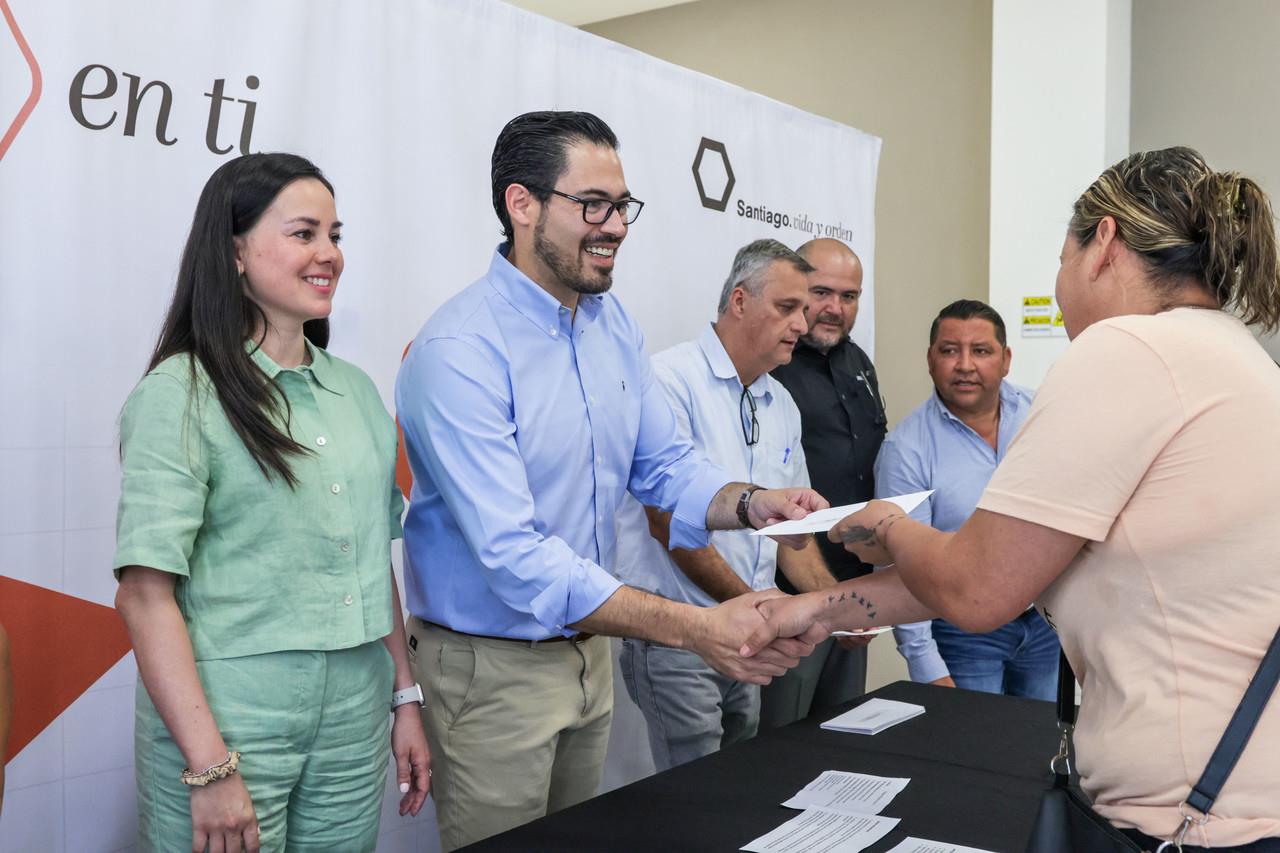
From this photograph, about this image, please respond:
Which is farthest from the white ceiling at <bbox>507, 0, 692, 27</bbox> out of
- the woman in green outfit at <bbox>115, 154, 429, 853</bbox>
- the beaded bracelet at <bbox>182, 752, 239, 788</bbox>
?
the beaded bracelet at <bbox>182, 752, 239, 788</bbox>

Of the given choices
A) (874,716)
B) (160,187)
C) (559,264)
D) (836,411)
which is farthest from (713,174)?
(874,716)

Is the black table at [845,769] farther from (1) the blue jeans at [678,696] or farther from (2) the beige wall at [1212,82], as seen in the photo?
(2) the beige wall at [1212,82]

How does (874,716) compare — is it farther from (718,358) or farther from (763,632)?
(718,358)

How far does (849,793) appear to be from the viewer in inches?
66.4

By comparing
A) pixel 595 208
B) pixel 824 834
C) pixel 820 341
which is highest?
pixel 595 208

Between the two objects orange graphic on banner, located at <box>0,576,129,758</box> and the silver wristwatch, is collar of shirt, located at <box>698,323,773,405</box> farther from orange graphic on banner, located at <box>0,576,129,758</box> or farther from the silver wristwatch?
orange graphic on banner, located at <box>0,576,129,758</box>

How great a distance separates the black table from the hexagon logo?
1.85 meters

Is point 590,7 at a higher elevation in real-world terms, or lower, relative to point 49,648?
higher

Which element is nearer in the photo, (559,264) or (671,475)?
(559,264)

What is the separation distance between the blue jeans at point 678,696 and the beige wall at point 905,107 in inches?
114

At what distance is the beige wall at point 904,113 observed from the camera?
195 inches

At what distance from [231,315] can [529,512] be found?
0.55 m

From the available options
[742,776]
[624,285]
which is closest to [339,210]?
[624,285]

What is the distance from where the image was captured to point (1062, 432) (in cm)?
114
